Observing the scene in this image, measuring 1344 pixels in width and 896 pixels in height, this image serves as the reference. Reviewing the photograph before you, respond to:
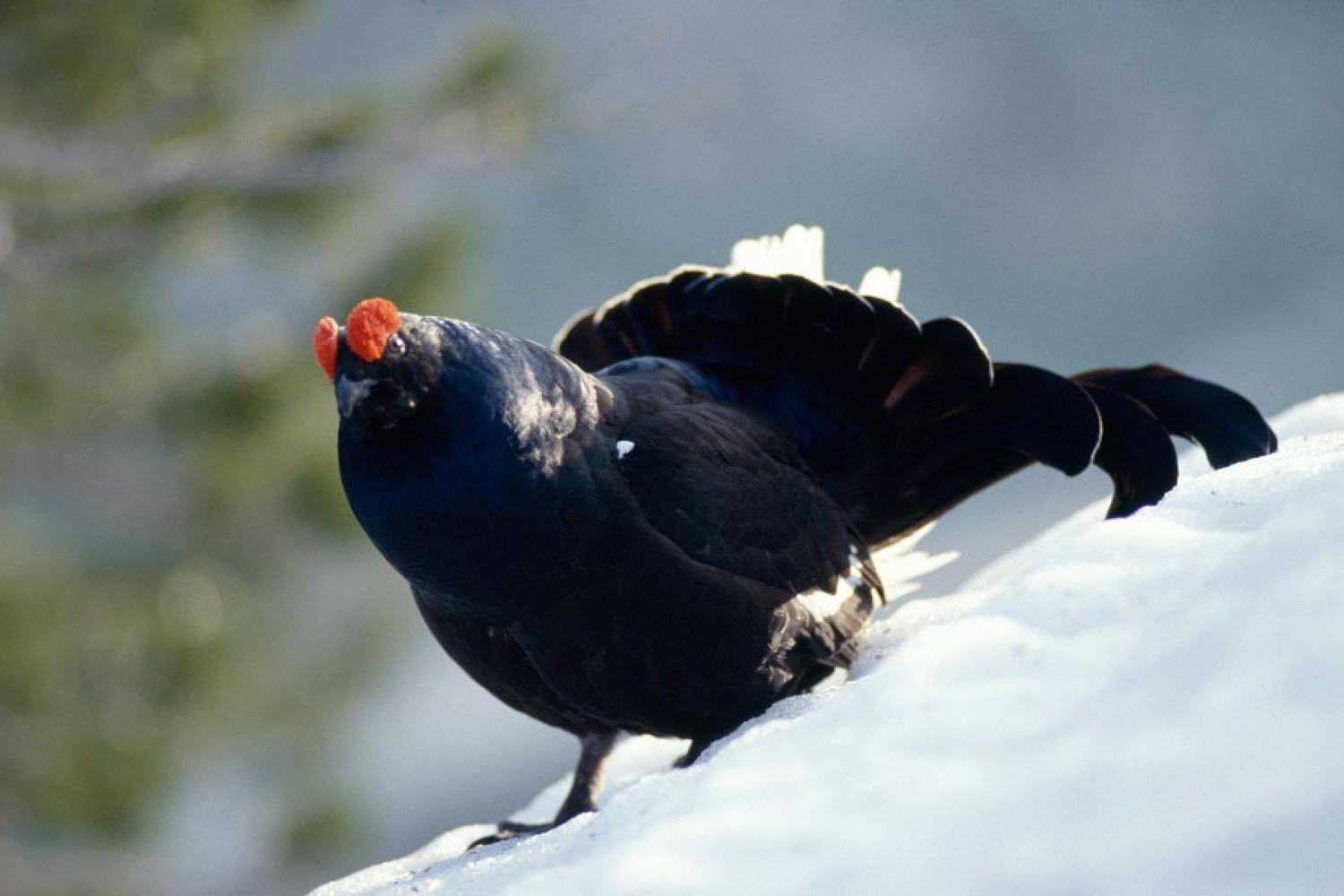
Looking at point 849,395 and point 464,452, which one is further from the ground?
point 849,395

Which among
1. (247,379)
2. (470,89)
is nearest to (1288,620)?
(470,89)

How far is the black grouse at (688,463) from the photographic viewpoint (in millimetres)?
1944

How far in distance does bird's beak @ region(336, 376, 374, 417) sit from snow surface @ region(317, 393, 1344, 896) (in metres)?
0.62

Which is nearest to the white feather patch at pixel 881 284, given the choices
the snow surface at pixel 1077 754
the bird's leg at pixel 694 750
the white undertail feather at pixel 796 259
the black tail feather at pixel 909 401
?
the white undertail feather at pixel 796 259

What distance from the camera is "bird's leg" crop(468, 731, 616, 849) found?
7.89 feet

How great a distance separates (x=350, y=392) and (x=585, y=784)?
0.86 meters

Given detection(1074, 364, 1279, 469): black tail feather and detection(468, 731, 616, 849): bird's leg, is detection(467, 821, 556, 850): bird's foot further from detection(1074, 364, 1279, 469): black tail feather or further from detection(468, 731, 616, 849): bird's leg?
detection(1074, 364, 1279, 469): black tail feather

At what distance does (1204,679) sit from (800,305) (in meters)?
1.33

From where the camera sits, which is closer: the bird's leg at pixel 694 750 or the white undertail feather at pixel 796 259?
the bird's leg at pixel 694 750

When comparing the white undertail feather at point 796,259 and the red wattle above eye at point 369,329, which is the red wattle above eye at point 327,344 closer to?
the red wattle above eye at point 369,329

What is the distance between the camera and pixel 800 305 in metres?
2.51

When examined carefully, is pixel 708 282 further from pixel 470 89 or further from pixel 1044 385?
pixel 470 89

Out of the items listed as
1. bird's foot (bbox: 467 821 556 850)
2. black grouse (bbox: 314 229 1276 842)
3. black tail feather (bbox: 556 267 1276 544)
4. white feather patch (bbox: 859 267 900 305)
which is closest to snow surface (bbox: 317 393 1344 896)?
black grouse (bbox: 314 229 1276 842)

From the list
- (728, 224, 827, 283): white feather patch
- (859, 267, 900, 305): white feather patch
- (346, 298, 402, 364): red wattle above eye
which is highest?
(728, 224, 827, 283): white feather patch
